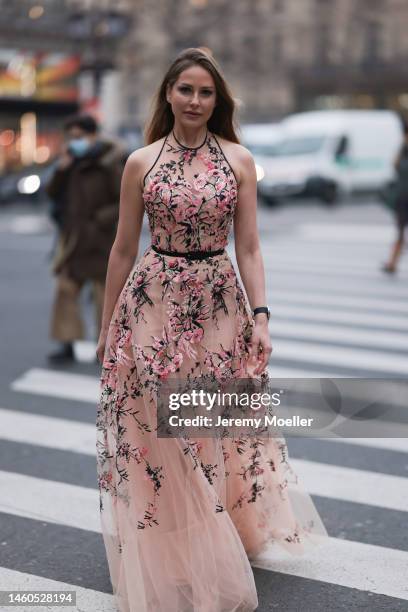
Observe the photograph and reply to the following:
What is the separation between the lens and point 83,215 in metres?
7.69

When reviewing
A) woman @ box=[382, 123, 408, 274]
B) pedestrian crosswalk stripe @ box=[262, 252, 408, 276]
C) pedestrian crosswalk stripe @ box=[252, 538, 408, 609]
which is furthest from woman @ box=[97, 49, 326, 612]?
pedestrian crosswalk stripe @ box=[262, 252, 408, 276]

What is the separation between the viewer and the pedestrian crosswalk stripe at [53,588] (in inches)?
143

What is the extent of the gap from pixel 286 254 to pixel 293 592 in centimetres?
1196

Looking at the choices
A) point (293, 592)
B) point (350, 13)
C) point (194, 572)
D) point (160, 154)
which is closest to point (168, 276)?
point (160, 154)

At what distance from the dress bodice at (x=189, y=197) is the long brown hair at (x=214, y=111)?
0.11 meters

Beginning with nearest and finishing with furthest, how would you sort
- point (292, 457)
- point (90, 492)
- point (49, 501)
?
point (49, 501) → point (90, 492) → point (292, 457)

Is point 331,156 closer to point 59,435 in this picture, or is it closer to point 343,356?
point 343,356

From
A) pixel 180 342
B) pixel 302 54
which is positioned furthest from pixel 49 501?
pixel 302 54

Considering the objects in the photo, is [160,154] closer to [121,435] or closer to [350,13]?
[121,435]

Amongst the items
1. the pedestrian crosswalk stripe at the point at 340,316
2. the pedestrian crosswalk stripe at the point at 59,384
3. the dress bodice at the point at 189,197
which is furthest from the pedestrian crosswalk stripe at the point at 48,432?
the pedestrian crosswalk stripe at the point at 340,316

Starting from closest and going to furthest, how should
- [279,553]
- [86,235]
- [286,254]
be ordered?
[279,553] < [86,235] < [286,254]

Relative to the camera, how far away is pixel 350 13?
5144cm

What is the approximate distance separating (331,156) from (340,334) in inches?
726

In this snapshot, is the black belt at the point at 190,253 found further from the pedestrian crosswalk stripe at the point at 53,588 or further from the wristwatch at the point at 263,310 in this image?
the pedestrian crosswalk stripe at the point at 53,588
